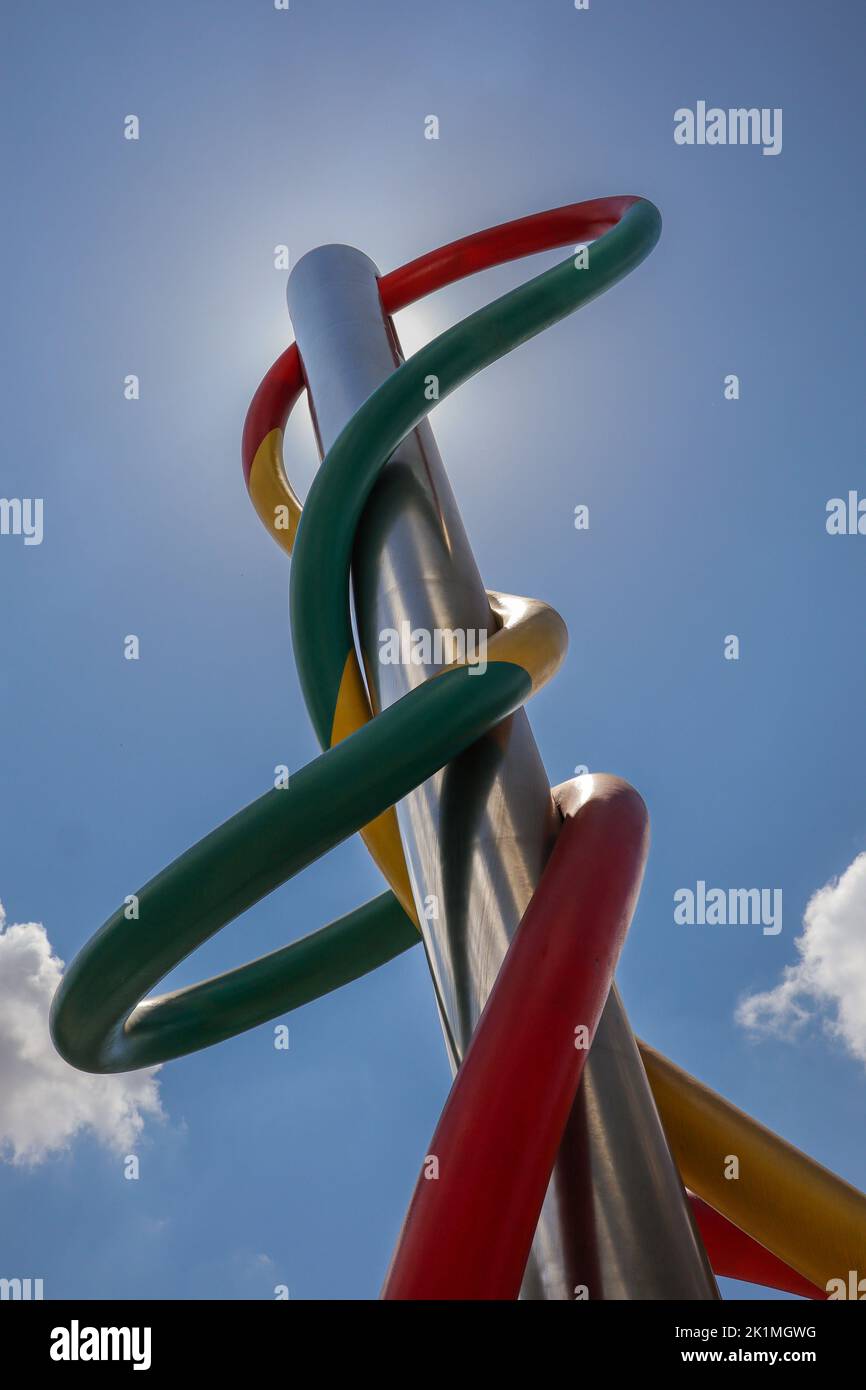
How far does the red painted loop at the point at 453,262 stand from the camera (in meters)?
7.23

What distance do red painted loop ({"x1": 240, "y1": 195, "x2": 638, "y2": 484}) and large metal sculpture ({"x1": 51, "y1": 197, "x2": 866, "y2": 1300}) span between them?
2.37 feet

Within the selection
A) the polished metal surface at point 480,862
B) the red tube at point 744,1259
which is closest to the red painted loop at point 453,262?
the polished metal surface at point 480,862

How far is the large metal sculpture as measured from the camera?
3096 mm

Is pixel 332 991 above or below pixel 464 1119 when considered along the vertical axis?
above

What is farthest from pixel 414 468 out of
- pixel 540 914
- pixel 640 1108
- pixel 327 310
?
pixel 640 1108

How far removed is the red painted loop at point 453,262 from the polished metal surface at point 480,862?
885 mm

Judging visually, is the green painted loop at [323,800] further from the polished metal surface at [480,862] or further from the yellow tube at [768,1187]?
the yellow tube at [768,1187]

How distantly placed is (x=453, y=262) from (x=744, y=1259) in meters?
6.03

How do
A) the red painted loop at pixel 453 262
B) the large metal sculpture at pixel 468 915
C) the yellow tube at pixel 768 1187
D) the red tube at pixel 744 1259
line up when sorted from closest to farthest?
the large metal sculpture at pixel 468 915
the yellow tube at pixel 768 1187
the red tube at pixel 744 1259
the red painted loop at pixel 453 262

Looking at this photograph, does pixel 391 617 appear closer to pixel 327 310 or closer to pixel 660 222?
pixel 327 310

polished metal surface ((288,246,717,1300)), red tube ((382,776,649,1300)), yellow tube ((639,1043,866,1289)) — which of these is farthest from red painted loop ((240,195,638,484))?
yellow tube ((639,1043,866,1289))

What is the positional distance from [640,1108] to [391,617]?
2206 mm

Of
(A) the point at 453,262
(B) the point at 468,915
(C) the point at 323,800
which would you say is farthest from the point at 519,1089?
(A) the point at 453,262
